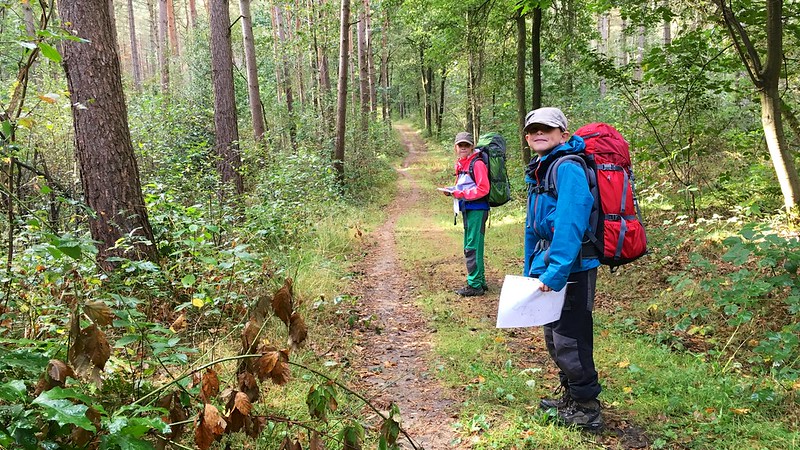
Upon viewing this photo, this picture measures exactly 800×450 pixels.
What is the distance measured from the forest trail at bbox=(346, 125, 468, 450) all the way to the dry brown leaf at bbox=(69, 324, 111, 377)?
210cm

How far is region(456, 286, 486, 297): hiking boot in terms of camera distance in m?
6.66

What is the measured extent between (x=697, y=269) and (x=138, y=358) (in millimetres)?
6531

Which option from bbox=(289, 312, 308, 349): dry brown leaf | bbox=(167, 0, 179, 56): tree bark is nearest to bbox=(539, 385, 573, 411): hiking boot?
bbox=(289, 312, 308, 349): dry brown leaf

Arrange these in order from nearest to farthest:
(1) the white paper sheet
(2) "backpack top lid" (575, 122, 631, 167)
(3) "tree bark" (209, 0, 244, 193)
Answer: (1) the white paper sheet
(2) "backpack top lid" (575, 122, 631, 167)
(3) "tree bark" (209, 0, 244, 193)

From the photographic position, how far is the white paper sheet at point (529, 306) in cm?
325

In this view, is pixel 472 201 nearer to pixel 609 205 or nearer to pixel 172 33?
pixel 609 205

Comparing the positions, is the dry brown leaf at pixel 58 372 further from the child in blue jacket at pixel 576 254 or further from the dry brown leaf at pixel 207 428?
the child in blue jacket at pixel 576 254

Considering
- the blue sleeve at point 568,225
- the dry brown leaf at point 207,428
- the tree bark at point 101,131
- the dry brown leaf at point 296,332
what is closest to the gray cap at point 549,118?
the blue sleeve at point 568,225

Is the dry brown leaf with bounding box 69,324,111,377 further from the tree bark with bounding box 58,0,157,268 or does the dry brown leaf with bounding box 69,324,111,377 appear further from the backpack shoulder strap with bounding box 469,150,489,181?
the backpack shoulder strap with bounding box 469,150,489,181

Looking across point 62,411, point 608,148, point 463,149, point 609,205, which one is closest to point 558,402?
point 609,205

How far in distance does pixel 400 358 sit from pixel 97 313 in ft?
10.9

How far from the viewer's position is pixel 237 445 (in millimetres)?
3002

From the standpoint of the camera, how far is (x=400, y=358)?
4.86 meters

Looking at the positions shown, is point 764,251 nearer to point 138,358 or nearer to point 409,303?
point 409,303
